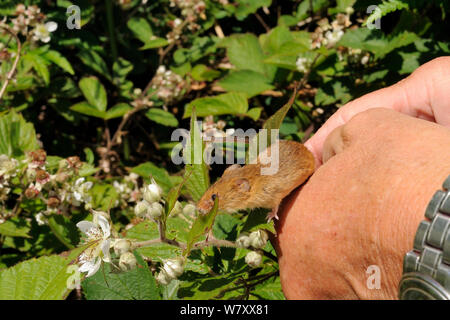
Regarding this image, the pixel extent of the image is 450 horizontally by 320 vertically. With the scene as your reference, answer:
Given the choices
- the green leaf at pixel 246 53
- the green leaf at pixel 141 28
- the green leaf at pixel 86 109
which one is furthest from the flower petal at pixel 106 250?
the green leaf at pixel 141 28

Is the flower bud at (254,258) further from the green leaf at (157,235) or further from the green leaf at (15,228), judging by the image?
the green leaf at (15,228)

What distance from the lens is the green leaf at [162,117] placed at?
2.88m

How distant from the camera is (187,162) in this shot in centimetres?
152

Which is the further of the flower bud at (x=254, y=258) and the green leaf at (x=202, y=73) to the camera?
the green leaf at (x=202, y=73)

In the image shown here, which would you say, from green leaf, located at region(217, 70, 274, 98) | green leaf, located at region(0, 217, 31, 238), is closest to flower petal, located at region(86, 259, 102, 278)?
green leaf, located at region(0, 217, 31, 238)

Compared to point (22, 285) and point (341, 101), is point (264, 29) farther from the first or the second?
point (22, 285)

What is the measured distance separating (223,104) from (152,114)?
22.9 inches

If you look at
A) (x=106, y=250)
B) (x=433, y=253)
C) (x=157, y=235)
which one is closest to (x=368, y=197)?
(x=433, y=253)

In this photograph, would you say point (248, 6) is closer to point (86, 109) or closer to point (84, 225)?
point (86, 109)

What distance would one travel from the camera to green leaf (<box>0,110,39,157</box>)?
7.66ft

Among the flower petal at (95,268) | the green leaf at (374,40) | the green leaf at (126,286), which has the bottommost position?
the green leaf at (126,286)

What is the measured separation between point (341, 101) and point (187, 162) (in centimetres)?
153

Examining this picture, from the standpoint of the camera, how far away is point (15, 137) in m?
2.36

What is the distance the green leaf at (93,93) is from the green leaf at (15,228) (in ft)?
3.08
